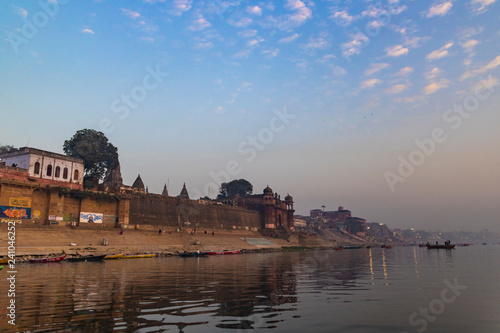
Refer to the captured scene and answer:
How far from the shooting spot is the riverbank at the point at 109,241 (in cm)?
3600

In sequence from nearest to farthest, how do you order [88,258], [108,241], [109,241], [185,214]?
[88,258] < [108,241] < [109,241] < [185,214]

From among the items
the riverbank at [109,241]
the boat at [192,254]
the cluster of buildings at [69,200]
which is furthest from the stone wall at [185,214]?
the boat at [192,254]

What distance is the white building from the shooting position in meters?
45.5

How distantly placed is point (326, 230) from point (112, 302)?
477 ft

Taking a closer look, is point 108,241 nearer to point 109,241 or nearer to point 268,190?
point 109,241

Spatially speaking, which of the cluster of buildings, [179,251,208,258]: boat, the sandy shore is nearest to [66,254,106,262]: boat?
the sandy shore

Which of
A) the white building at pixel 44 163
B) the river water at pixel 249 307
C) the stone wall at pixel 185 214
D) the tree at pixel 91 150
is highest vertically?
the tree at pixel 91 150

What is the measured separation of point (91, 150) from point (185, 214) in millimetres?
19701

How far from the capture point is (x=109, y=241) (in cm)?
4450

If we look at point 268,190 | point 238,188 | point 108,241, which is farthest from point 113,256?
point 238,188

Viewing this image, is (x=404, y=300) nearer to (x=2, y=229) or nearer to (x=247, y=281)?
(x=247, y=281)

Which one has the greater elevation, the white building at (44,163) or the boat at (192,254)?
the white building at (44,163)

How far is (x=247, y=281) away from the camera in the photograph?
1817cm

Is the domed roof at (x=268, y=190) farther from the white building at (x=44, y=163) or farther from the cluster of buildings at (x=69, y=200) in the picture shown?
the white building at (x=44, y=163)
